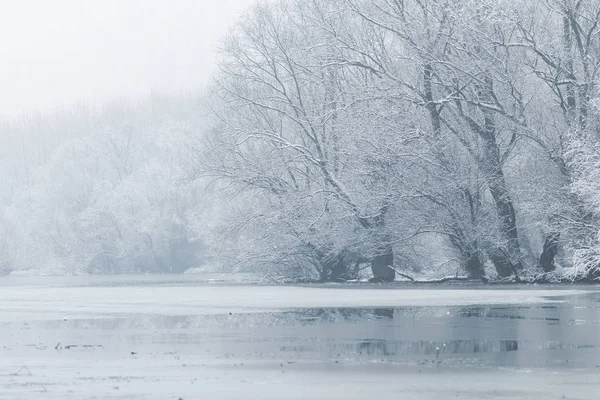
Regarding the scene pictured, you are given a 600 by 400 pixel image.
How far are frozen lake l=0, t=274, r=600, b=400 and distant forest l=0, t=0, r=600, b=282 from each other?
13709 mm

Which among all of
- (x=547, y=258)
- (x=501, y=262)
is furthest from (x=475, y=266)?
(x=547, y=258)

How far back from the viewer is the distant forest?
37188 millimetres

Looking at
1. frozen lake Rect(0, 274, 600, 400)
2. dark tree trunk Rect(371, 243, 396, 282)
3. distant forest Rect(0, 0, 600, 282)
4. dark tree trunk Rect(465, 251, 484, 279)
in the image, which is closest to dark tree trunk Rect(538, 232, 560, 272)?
distant forest Rect(0, 0, 600, 282)

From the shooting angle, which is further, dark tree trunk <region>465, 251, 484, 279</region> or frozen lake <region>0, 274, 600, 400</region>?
dark tree trunk <region>465, 251, 484, 279</region>

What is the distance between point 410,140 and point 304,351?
81.9 feet

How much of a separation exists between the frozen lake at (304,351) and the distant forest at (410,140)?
1371cm

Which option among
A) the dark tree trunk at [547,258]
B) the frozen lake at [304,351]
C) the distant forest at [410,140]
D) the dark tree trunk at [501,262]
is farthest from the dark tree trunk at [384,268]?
the frozen lake at [304,351]

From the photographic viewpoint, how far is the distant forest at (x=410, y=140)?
37.2 m

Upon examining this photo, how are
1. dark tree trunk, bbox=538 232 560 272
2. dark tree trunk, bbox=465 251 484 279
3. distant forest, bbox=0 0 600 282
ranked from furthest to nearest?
dark tree trunk, bbox=465 251 484 279 < dark tree trunk, bbox=538 232 560 272 < distant forest, bbox=0 0 600 282

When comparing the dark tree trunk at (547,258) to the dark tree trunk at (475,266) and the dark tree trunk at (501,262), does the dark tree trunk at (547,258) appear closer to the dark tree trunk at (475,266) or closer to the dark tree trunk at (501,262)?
the dark tree trunk at (501,262)

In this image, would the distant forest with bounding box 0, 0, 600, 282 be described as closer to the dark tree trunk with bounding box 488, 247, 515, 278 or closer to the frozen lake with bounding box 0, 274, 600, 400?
the dark tree trunk with bounding box 488, 247, 515, 278

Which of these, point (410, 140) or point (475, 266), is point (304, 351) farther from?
point (475, 266)

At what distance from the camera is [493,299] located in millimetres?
26688

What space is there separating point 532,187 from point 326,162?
8.52 meters
